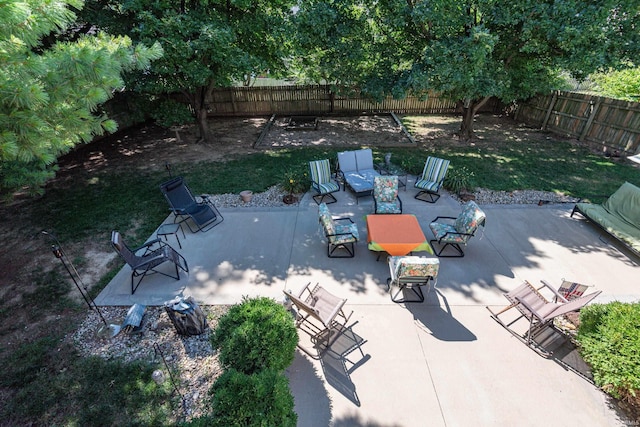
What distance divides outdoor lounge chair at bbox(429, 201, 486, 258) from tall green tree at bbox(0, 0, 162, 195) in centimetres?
567

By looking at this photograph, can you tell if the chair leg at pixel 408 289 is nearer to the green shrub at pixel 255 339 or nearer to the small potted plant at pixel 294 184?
the green shrub at pixel 255 339

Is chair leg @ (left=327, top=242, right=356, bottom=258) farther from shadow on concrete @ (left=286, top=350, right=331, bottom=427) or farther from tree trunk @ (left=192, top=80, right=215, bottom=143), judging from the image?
tree trunk @ (left=192, top=80, right=215, bottom=143)

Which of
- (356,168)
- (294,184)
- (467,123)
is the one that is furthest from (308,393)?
(467,123)

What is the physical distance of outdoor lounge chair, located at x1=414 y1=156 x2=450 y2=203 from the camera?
25.5 ft

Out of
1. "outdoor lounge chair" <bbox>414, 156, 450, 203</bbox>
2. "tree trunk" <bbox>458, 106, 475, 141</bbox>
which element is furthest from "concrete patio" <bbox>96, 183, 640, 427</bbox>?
"tree trunk" <bbox>458, 106, 475, 141</bbox>

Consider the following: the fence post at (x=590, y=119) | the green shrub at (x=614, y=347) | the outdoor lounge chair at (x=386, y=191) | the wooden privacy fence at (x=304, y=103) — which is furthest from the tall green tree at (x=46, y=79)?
the fence post at (x=590, y=119)

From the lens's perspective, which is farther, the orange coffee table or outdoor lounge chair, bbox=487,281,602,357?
the orange coffee table

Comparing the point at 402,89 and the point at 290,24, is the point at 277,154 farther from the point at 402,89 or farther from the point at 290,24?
the point at 402,89

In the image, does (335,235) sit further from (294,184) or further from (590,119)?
(590,119)

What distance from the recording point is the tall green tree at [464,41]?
7.62m

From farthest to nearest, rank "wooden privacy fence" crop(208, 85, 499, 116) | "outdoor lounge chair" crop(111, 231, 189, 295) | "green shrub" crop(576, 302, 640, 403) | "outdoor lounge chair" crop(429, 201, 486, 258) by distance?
1. "wooden privacy fence" crop(208, 85, 499, 116)
2. "outdoor lounge chair" crop(429, 201, 486, 258)
3. "outdoor lounge chair" crop(111, 231, 189, 295)
4. "green shrub" crop(576, 302, 640, 403)

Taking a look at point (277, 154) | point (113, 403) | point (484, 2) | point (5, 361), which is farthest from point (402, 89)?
point (5, 361)

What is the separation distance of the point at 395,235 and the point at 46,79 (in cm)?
529

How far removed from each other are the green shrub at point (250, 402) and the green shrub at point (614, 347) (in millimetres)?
3711
